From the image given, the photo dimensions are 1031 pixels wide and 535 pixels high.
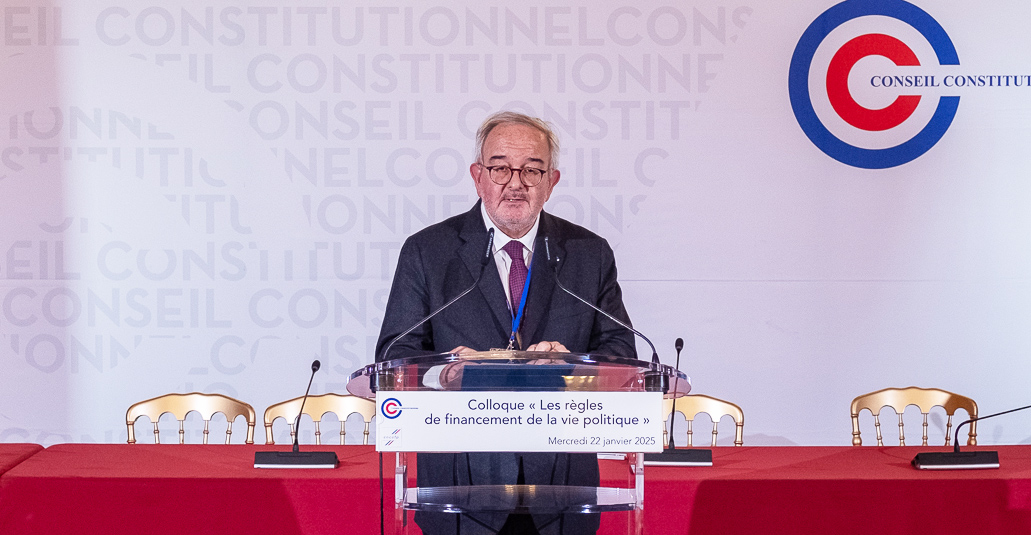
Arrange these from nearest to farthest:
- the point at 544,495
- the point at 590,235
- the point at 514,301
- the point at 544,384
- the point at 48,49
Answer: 1. the point at 544,384
2. the point at 544,495
3. the point at 514,301
4. the point at 590,235
5. the point at 48,49

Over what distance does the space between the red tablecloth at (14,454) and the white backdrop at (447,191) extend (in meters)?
1.74

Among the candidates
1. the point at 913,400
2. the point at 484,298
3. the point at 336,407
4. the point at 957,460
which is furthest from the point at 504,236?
the point at 913,400

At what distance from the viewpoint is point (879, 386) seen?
183 inches

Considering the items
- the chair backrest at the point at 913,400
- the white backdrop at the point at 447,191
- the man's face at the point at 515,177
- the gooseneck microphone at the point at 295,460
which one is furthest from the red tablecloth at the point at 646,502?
the white backdrop at the point at 447,191

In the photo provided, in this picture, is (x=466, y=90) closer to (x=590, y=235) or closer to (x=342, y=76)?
(x=342, y=76)

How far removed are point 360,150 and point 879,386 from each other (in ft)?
9.83

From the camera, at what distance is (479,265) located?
2438 millimetres

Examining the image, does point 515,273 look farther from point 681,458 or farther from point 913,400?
point 913,400

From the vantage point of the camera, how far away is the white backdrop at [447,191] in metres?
4.53

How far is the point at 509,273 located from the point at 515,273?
2 cm

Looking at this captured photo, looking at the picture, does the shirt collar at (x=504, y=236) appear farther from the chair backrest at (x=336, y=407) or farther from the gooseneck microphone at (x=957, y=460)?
the chair backrest at (x=336, y=407)

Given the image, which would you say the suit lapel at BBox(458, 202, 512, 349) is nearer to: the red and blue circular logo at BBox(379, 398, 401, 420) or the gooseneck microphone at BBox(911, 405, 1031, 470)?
the red and blue circular logo at BBox(379, 398, 401, 420)

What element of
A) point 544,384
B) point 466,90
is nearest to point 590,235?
point 544,384

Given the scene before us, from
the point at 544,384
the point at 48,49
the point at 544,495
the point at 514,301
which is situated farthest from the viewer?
the point at 48,49
